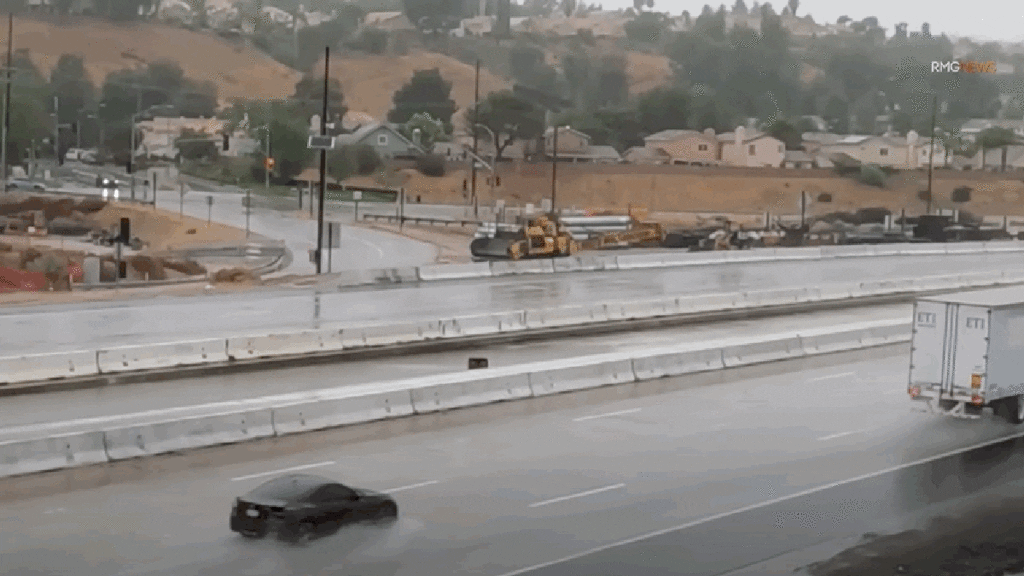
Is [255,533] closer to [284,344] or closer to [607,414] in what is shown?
[607,414]

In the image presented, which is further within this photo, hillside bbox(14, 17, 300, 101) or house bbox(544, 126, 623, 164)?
hillside bbox(14, 17, 300, 101)

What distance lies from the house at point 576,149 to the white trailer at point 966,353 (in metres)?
93.5

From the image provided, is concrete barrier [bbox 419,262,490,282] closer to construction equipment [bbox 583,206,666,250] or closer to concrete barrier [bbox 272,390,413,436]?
concrete barrier [bbox 272,390,413,436]

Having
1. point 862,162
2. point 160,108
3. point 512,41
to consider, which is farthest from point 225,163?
point 512,41

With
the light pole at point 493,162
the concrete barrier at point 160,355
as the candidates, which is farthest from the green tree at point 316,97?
the concrete barrier at point 160,355

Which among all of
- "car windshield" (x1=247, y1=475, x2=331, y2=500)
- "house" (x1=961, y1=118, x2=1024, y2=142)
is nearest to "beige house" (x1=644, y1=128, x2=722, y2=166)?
"house" (x1=961, y1=118, x2=1024, y2=142)

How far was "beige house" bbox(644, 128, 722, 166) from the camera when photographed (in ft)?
426

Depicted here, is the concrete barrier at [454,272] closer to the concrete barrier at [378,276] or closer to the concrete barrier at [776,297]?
the concrete barrier at [378,276]

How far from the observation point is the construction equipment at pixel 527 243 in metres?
70.1

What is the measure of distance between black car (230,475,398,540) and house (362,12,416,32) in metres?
168

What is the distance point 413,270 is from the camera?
54.5 m

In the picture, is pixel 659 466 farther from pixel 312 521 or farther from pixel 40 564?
pixel 40 564

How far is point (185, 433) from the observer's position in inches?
927

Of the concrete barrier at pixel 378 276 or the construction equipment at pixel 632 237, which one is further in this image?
the construction equipment at pixel 632 237
